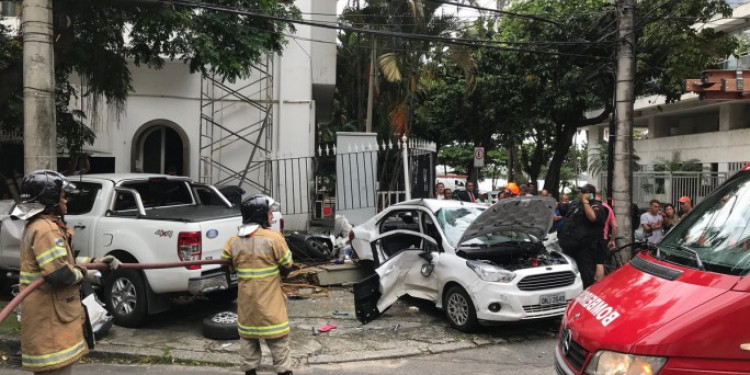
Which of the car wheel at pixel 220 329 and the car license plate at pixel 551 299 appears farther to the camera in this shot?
the car license plate at pixel 551 299

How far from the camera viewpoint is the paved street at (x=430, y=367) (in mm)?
5281

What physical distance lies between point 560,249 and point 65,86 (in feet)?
32.7

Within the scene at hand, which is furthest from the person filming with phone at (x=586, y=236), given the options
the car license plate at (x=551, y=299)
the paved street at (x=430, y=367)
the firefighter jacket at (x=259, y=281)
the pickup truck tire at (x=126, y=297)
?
the pickup truck tire at (x=126, y=297)

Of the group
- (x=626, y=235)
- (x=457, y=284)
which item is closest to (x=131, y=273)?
(x=457, y=284)

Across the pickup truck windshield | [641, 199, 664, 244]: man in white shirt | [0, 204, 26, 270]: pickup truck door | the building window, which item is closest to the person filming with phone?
[641, 199, 664, 244]: man in white shirt

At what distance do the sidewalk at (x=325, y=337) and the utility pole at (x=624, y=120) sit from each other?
3069mm

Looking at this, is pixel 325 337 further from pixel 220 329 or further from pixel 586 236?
pixel 586 236

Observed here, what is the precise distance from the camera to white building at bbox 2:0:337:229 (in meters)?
13.7

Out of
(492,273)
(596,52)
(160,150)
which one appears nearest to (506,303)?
(492,273)

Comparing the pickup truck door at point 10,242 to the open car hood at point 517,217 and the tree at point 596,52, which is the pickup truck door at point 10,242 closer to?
the open car hood at point 517,217

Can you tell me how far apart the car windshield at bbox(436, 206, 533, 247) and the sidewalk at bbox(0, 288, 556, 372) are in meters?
1.09

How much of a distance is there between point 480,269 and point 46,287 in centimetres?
439

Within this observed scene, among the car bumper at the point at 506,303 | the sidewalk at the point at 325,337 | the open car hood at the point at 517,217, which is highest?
the open car hood at the point at 517,217

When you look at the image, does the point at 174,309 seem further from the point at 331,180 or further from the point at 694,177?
the point at 331,180
